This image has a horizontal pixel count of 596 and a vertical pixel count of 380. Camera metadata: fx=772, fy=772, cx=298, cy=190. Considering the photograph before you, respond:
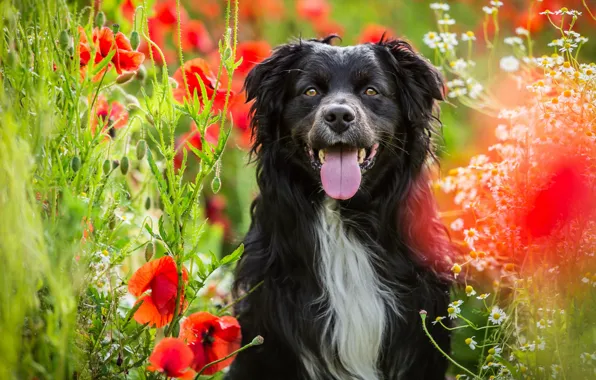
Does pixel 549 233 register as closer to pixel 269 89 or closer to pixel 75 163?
pixel 269 89

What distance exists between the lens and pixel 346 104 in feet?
10.4

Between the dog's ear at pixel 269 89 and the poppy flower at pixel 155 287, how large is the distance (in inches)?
35.1

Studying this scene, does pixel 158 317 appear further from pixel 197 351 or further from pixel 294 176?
pixel 294 176

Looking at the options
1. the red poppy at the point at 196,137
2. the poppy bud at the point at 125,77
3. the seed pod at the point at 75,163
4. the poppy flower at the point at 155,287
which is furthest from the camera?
the red poppy at the point at 196,137

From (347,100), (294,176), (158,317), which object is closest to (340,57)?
(347,100)

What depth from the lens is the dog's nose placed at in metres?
3.09

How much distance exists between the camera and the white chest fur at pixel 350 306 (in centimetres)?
332

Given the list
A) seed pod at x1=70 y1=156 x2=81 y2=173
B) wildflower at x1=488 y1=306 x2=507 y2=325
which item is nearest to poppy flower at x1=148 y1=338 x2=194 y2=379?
seed pod at x1=70 y1=156 x2=81 y2=173

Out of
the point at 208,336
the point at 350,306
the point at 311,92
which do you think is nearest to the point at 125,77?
the point at 311,92

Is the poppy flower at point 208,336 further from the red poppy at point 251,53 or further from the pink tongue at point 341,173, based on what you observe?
the red poppy at point 251,53

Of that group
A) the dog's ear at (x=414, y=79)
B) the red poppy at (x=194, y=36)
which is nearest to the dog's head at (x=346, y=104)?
the dog's ear at (x=414, y=79)

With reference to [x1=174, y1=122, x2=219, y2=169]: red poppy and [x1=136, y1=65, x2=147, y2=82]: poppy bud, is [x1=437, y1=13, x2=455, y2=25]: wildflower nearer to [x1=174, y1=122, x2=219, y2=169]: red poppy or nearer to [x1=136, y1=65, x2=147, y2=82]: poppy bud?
Result: [x1=174, y1=122, x2=219, y2=169]: red poppy

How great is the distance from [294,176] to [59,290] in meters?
1.54

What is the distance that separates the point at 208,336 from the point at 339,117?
3.27 ft
